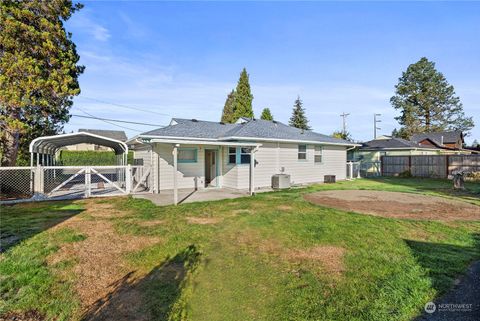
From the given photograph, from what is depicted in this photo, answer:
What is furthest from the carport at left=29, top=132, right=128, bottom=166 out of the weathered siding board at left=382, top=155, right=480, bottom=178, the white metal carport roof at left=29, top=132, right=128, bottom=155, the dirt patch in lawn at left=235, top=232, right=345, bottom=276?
the weathered siding board at left=382, top=155, right=480, bottom=178

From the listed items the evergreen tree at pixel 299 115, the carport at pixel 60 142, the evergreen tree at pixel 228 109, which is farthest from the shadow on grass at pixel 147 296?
the evergreen tree at pixel 299 115

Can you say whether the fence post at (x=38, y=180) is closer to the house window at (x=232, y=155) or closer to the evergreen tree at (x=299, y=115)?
the house window at (x=232, y=155)

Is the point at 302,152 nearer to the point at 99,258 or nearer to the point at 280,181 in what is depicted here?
the point at 280,181

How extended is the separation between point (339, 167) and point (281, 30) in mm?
10365

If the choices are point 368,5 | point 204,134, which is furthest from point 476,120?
point 204,134

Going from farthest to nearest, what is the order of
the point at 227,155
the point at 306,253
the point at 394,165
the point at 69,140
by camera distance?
the point at 394,165, the point at 227,155, the point at 69,140, the point at 306,253

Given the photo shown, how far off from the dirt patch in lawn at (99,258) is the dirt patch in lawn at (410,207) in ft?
22.0

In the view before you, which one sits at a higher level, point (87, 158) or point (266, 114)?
point (266, 114)

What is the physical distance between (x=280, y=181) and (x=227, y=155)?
320 cm

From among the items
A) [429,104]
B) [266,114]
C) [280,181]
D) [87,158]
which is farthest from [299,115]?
[87,158]

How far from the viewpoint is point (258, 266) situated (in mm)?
4238

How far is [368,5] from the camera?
10.7 m

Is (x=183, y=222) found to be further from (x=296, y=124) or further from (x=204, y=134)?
(x=296, y=124)

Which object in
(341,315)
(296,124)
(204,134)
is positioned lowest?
(341,315)
